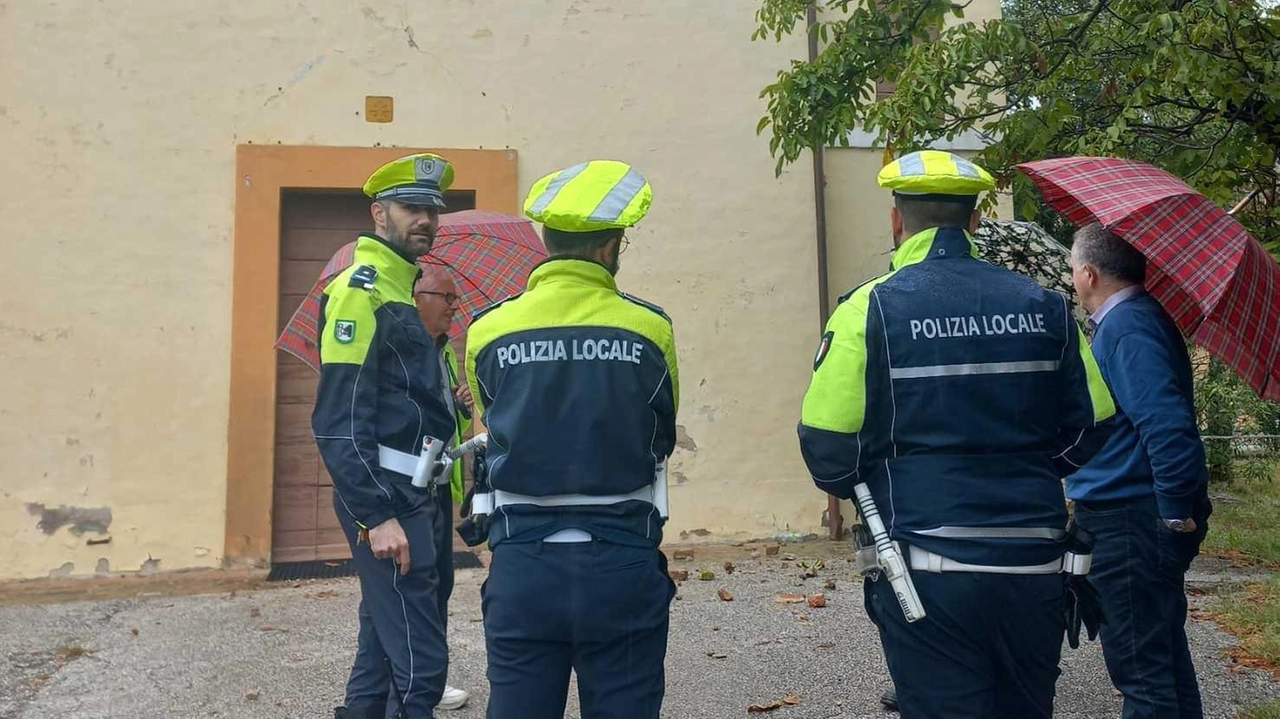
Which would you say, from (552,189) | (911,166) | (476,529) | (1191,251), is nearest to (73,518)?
(476,529)

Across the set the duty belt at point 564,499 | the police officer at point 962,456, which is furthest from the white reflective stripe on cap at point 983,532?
the duty belt at point 564,499

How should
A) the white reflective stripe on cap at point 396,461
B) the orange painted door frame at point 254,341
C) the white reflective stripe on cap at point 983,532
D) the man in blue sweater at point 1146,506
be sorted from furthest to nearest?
the orange painted door frame at point 254,341
the white reflective stripe on cap at point 396,461
the man in blue sweater at point 1146,506
the white reflective stripe on cap at point 983,532

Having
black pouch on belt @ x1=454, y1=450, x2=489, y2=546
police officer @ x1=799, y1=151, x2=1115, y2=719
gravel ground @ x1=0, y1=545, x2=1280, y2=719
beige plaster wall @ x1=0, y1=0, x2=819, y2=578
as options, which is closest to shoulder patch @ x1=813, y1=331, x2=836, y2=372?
police officer @ x1=799, y1=151, x2=1115, y2=719

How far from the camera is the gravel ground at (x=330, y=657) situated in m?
4.31

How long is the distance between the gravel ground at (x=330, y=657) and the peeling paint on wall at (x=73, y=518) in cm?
64

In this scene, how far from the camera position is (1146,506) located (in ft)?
10.1

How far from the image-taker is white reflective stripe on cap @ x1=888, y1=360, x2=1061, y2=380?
2.31 m

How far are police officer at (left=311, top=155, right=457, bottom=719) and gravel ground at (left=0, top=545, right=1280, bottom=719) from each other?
102cm

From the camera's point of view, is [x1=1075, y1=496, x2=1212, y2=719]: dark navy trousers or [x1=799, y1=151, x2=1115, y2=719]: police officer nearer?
[x1=799, y1=151, x2=1115, y2=719]: police officer

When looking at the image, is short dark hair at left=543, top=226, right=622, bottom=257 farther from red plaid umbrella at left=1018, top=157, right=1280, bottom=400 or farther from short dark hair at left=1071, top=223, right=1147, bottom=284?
short dark hair at left=1071, top=223, right=1147, bottom=284

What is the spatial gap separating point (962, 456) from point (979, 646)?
0.45 metres

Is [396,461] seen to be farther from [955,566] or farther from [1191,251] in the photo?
[1191,251]

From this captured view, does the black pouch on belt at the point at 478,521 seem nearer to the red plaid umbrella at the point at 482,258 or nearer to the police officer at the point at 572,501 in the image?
the police officer at the point at 572,501

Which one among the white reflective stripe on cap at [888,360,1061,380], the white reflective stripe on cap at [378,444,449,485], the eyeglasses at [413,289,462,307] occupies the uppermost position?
the eyeglasses at [413,289,462,307]
